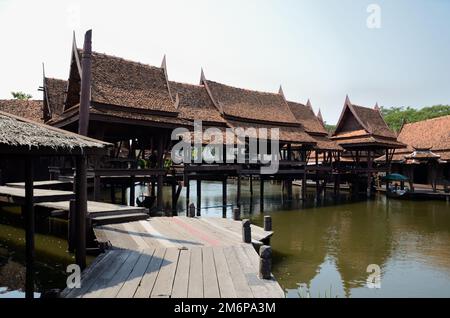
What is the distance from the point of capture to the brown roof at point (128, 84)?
13547 millimetres

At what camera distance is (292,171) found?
21766 millimetres

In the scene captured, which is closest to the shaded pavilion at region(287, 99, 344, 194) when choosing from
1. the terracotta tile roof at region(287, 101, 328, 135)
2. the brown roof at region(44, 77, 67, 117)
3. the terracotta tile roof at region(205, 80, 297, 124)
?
the terracotta tile roof at region(287, 101, 328, 135)

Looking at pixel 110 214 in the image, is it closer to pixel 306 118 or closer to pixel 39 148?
pixel 39 148

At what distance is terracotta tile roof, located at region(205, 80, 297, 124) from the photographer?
2189 cm

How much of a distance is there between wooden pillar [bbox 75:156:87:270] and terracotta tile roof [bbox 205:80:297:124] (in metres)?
14.7

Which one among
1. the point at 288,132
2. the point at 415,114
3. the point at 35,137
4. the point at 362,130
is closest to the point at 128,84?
the point at 35,137

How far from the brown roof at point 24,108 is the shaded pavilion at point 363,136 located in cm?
2095

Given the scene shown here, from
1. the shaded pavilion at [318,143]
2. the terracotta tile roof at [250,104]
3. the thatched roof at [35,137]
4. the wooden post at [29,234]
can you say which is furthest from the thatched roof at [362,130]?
the thatched roof at [35,137]

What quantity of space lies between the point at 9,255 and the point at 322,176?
20.5m

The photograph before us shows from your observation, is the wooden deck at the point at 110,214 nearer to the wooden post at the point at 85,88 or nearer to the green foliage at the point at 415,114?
the wooden post at the point at 85,88

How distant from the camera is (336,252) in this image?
11.0 m

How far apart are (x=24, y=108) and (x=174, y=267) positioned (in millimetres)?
21455
